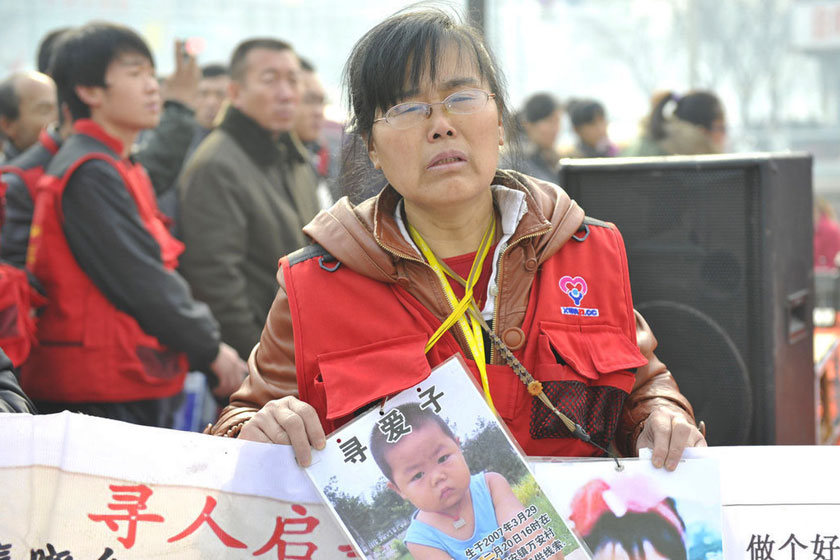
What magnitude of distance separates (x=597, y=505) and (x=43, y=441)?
93 cm

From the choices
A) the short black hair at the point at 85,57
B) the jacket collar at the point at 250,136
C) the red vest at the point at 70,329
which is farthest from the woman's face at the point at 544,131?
the red vest at the point at 70,329

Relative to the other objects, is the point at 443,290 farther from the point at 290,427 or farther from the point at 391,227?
the point at 290,427

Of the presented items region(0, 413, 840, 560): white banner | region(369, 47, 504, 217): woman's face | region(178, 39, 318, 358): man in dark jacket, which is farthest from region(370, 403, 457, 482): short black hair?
region(178, 39, 318, 358): man in dark jacket

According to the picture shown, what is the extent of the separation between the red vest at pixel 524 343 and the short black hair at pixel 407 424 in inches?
3.1

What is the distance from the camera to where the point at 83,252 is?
121 inches

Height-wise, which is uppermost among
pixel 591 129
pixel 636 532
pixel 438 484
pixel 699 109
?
pixel 699 109

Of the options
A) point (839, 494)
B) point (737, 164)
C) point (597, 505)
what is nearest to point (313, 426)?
point (597, 505)

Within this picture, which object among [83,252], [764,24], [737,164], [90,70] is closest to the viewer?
[737,164]

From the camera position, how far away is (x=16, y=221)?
3.31 meters

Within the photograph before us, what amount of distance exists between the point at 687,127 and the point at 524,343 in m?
3.39

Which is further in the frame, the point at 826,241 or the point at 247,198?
the point at 826,241

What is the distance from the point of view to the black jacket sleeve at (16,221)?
10.7ft

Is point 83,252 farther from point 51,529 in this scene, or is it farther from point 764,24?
point 764,24

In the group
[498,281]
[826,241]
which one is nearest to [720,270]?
[498,281]
